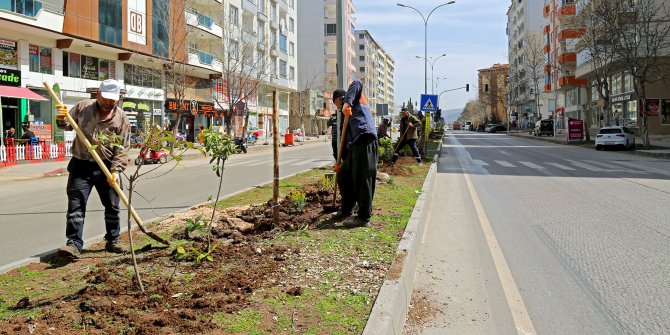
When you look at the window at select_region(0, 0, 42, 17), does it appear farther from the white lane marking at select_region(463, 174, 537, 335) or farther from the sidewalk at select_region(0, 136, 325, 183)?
the white lane marking at select_region(463, 174, 537, 335)

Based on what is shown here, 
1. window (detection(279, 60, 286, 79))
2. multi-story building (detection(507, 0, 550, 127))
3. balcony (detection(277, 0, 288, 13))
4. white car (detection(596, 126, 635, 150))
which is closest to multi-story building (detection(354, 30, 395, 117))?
multi-story building (detection(507, 0, 550, 127))

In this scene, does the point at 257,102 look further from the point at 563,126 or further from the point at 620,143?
the point at 563,126

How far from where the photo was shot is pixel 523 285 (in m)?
4.83

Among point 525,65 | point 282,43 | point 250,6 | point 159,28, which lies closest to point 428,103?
point 159,28

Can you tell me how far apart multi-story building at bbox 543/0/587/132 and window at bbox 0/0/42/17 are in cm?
4195

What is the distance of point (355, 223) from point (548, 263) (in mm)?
2145

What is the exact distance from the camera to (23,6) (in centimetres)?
2144

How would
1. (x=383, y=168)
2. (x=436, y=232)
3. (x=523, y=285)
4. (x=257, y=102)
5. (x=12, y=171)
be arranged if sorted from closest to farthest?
1. (x=523, y=285)
2. (x=436, y=232)
3. (x=383, y=168)
4. (x=12, y=171)
5. (x=257, y=102)

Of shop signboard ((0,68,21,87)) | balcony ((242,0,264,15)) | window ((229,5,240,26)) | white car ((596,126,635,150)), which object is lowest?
white car ((596,126,635,150))

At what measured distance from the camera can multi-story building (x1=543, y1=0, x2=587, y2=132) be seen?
180ft

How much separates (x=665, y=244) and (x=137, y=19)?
96.3 ft

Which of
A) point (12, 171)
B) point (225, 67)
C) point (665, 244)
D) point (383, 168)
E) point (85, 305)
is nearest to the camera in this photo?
point (85, 305)

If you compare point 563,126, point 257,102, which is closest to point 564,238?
point 257,102

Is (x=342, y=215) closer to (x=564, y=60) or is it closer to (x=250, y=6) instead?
(x=250, y=6)
